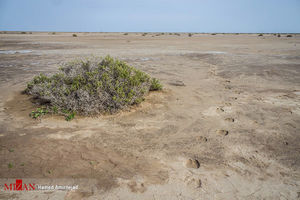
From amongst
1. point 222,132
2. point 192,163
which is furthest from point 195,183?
point 222,132

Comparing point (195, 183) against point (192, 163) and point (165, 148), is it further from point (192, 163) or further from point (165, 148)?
point (165, 148)

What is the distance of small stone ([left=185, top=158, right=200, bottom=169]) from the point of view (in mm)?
2605

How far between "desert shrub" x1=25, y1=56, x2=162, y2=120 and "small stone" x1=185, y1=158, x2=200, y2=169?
1.86m

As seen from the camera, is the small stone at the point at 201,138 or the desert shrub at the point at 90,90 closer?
the small stone at the point at 201,138

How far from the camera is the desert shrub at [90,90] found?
397cm

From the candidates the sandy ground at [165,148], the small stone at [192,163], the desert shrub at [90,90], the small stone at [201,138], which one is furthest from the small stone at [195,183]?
the desert shrub at [90,90]

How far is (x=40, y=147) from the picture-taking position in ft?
9.62

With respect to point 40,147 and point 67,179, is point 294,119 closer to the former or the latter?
point 67,179

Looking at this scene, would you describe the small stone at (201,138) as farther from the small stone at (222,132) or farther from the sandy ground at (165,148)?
the small stone at (222,132)

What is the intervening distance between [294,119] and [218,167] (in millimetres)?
2293

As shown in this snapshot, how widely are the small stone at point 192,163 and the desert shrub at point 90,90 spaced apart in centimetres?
186

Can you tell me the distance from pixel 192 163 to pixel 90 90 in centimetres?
245

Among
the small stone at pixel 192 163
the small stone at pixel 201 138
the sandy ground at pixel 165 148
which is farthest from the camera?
the small stone at pixel 201 138

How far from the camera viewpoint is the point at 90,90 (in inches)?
160
